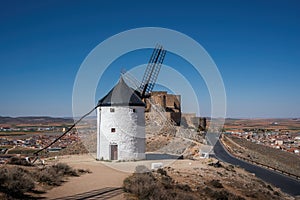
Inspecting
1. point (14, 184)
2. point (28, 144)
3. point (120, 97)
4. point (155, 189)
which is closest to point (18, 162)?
point (14, 184)

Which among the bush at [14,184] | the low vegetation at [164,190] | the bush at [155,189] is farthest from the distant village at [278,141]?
the bush at [14,184]

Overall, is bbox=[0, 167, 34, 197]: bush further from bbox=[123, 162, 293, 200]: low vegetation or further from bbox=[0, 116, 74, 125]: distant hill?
bbox=[0, 116, 74, 125]: distant hill

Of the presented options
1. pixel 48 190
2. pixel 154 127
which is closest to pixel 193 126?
pixel 154 127

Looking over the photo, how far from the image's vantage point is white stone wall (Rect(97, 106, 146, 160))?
1791cm

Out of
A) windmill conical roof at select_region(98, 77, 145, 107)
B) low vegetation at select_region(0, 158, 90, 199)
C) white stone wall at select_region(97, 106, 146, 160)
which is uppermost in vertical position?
windmill conical roof at select_region(98, 77, 145, 107)

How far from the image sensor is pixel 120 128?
58.5 ft

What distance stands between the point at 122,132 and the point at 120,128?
0.89ft

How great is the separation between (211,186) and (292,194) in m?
7.45

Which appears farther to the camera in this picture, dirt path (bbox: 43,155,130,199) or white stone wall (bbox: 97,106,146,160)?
white stone wall (bbox: 97,106,146,160)

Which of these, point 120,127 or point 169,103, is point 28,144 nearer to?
point 169,103

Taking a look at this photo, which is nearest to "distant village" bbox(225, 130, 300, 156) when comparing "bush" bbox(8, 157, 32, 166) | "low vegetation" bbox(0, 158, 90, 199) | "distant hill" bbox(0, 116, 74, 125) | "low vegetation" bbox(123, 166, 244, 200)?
"low vegetation" bbox(123, 166, 244, 200)

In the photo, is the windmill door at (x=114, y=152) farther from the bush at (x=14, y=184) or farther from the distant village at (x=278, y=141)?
the distant village at (x=278, y=141)

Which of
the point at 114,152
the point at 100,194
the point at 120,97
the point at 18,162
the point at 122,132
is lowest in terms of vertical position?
the point at 100,194

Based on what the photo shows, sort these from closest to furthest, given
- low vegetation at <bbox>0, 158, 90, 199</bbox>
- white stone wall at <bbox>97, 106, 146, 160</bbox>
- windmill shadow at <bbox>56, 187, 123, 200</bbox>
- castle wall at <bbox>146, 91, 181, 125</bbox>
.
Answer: low vegetation at <bbox>0, 158, 90, 199</bbox> → windmill shadow at <bbox>56, 187, 123, 200</bbox> → white stone wall at <bbox>97, 106, 146, 160</bbox> → castle wall at <bbox>146, 91, 181, 125</bbox>
